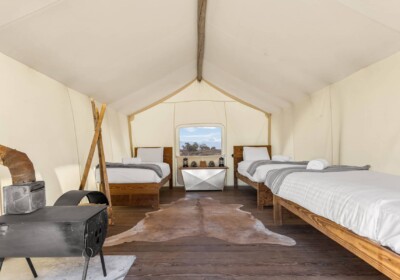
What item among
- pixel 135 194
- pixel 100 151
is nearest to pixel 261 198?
pixel 135 194

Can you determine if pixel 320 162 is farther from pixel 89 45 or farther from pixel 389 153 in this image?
pixel 89 45

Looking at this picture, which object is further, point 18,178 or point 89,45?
point 89,45

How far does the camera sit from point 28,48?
104 inches

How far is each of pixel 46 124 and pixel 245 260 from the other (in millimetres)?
2704

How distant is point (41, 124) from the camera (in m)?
3.12

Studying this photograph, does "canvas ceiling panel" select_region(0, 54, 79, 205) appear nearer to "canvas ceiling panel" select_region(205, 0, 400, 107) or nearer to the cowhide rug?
the cowhide rug

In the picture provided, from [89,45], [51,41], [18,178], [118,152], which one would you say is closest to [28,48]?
[51,41]

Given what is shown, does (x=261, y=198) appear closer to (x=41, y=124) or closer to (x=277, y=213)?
(x=277, y=213)

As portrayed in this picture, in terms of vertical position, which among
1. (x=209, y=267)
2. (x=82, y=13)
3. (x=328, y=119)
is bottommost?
(x=209, y=267)

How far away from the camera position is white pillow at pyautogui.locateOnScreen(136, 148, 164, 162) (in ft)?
21.0

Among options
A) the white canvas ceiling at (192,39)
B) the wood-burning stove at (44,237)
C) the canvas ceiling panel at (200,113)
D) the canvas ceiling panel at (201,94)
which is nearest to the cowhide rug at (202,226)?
the wood-burning stove at (44,237)

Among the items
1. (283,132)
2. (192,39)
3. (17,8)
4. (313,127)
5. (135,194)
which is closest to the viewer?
(17,8)

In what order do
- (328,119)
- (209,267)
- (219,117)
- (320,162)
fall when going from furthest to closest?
(219,117) → (328,119) → (320,162) → (209,267)

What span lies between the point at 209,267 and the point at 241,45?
10.0 feet
